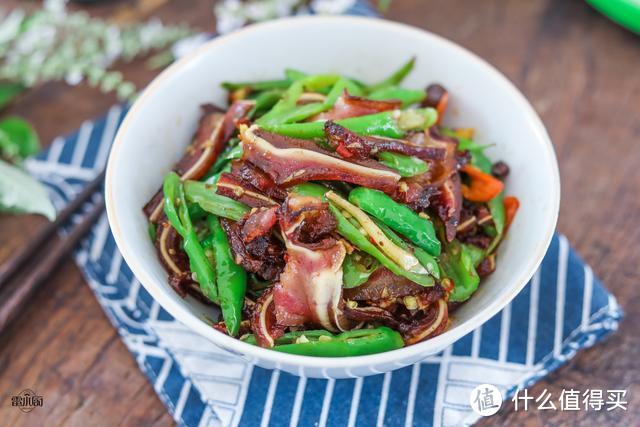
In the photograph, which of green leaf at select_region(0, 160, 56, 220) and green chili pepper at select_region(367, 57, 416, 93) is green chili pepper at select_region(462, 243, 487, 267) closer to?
green chili pepper at select_region(367, 57, 416, 93)

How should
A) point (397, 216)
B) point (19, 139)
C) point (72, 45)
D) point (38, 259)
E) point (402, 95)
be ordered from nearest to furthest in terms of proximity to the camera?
point (397, 216) → point (402, 95) → point (38, 259) → point (19, 139) → point (72, 45)

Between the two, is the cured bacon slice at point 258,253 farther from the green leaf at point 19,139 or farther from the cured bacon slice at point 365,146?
the green leaf at point 19,139

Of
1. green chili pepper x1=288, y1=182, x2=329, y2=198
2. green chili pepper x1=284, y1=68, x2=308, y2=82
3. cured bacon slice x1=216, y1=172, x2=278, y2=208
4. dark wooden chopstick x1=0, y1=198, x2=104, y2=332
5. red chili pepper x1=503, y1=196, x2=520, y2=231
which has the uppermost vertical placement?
green chili pepper x1=284, y1=68, x2=308, y2=82

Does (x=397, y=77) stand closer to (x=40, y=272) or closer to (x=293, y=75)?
(x=293, y=75)

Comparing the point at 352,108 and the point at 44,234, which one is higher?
the point at 352,108

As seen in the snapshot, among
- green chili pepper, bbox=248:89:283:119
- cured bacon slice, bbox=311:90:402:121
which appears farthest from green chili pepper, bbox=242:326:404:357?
green chili pepper, bbox=248:89:283:119

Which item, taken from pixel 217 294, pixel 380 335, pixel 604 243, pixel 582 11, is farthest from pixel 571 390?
pixel 582 11

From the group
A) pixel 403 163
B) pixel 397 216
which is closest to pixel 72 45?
pixel 403 163

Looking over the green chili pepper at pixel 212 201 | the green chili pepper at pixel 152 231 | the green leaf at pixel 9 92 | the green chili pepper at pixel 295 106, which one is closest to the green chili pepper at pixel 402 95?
the green chili pepper at pixel 295 106
